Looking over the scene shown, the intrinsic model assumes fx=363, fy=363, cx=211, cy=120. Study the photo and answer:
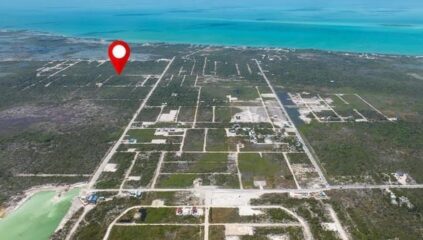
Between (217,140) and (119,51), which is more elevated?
(119,51)

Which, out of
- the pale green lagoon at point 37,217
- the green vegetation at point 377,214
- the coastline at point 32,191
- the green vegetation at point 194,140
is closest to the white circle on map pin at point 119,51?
the pale green lagoon at point 37,217

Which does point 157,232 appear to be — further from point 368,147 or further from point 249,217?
point 368,147

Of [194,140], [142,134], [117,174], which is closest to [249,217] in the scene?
[117,174]

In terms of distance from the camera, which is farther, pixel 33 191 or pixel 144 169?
pixel 144 169

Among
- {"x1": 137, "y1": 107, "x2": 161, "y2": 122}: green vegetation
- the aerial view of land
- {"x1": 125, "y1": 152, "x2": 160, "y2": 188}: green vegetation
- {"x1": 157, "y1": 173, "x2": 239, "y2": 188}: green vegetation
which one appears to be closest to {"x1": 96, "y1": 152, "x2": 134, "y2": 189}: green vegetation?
the aerial view of land

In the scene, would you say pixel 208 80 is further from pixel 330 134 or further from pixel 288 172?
pixel 288 172

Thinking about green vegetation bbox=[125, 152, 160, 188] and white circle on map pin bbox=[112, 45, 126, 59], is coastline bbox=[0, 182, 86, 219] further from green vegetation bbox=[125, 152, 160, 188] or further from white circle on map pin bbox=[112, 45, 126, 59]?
white circle on map pin bbox=[112, 45, 126, 59]
